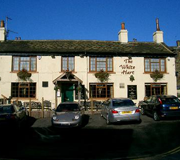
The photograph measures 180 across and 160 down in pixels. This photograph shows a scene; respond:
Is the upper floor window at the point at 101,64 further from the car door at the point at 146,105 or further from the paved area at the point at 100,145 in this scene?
the paved area at the point at 100,145

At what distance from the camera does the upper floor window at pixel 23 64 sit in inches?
681

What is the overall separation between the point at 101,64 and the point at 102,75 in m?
1.35

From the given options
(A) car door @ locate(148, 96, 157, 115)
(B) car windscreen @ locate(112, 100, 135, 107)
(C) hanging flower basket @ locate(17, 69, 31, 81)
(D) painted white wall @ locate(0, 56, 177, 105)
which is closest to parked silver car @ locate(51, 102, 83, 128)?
(B) car windscreen @ locate(112, 100, 135, 107)

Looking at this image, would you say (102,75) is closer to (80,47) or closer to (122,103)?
(80,47)

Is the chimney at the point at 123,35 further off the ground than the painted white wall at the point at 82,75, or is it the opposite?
the chimney at the point at 123,35

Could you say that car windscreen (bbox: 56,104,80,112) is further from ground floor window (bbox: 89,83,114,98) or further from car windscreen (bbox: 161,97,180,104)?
ground floor window (bbox: 89,83,114,98)

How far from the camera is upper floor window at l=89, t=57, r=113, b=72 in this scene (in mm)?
17766

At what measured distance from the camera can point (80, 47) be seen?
60.8 ft

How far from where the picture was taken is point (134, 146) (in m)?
6.70

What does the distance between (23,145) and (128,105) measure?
6.07 meters

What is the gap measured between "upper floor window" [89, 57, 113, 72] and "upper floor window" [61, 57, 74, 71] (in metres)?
1.85

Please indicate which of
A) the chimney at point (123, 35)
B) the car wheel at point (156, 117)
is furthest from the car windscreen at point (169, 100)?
the chimney at point (123, 35)

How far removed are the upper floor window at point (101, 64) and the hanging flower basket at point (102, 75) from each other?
0.62 metres

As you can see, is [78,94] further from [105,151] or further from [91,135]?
[105,151]
